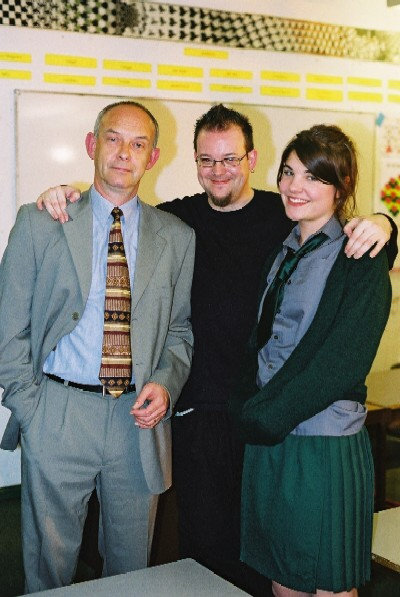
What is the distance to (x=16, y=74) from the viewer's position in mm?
3967

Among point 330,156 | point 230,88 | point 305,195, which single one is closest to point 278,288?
point 305,195

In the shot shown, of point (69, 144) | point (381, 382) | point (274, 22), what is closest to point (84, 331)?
point (69, 144)

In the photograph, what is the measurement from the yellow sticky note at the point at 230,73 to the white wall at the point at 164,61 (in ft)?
0.09

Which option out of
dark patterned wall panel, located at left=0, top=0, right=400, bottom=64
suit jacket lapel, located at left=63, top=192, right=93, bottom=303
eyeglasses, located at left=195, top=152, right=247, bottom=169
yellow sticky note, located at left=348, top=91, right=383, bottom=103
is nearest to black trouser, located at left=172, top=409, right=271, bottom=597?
suit jacket lapel, located at left=63, top=192, right=93, bottom=303

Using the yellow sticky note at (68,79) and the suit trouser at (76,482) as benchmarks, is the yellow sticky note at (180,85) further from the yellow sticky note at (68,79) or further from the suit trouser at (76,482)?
the suit trouser at (76,482)

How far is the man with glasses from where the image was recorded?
2.65 meters

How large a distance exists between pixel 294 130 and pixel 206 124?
2.22 metres

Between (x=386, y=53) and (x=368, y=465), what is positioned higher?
(x=386, y=53)

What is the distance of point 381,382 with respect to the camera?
4.56m

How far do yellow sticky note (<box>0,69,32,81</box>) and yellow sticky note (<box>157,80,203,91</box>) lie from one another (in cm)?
77

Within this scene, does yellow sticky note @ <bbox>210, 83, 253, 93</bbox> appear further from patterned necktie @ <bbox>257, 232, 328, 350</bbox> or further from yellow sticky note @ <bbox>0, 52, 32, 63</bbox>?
patterned necktie @ <bbox>257, 232, 328, 350</bbox>

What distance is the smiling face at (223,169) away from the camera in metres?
2.66

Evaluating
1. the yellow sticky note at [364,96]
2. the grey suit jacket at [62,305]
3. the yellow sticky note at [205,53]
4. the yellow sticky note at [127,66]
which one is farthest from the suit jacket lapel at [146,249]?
the yellow sticky note at [364,96]

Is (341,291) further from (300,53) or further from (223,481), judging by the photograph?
(300,53)
